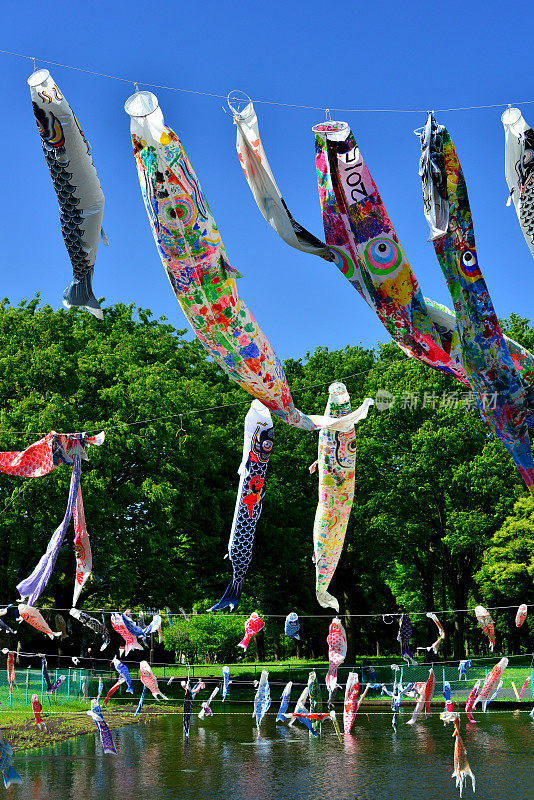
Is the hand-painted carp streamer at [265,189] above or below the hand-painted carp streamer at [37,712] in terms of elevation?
above

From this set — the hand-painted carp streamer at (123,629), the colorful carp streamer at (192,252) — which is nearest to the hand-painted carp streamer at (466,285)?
the colorful carp streamer at (192,252)

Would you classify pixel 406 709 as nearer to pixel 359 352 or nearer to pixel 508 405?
pixel 359 352

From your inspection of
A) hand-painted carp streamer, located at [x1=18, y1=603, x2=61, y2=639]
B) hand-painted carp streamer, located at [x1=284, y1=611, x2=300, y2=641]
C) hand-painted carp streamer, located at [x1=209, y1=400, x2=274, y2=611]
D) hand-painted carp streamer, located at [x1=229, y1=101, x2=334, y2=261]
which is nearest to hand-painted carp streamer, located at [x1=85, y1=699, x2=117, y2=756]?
hand-painted carp streamer, located at [x1=18, y1=603, x2=61, y2=639]

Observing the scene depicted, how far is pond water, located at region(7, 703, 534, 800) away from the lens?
10578 mm

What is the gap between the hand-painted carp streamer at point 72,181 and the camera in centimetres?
648

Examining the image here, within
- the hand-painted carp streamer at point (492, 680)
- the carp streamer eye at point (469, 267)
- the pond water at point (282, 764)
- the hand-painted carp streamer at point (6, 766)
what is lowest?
the pond water at point (282, 764)

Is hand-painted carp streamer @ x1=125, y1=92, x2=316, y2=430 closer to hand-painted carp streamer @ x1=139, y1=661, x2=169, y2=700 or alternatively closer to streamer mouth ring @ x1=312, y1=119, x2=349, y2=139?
streamer mouth ring @ x1=312, y1=119, x2=349, y2=139

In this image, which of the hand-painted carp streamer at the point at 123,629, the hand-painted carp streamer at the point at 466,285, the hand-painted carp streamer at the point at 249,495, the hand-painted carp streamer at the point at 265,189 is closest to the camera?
the hand-painted carp streamer at the point at 466,285

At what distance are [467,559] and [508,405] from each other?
2115 centimetres

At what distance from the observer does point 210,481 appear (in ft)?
79.9

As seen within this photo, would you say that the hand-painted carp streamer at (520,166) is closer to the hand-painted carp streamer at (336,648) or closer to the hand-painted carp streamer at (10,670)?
the hand-painted carp streamer at (336,648)

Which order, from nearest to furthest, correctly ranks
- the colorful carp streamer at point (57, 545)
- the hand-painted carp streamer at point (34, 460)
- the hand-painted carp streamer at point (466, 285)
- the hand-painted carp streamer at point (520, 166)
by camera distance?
the hand-painted carp streamer at point (466, 285) → the hand-painted carp streamer at point (520, 166) → the colorful carp streamer at point (57, 545) → the hand-painted carp streamer at point (34, 460)

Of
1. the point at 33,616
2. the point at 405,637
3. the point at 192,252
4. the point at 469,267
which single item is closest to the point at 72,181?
the point at 192,252

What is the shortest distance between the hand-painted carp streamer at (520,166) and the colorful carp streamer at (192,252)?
2.66 meters
